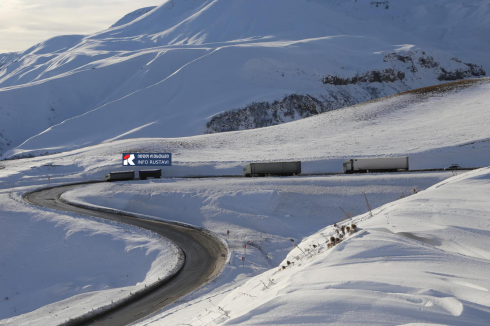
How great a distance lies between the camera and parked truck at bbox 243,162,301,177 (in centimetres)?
4872

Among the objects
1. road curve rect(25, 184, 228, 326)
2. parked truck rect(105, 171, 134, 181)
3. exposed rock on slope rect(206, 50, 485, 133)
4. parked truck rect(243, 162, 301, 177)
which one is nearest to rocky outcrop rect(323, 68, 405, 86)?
exposed rock on slope rect(206, 50, 485, 133)

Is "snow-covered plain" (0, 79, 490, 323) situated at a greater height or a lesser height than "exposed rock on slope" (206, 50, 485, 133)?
lesser

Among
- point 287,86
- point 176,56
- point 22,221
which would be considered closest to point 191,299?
point 22,221

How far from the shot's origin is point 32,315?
73.3 feet

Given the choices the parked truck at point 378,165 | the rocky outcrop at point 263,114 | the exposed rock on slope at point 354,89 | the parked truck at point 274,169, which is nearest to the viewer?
the parked truck at point 378,165

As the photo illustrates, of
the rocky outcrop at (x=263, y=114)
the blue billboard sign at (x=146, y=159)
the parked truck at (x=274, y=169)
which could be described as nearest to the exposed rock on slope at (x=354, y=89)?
the rocky outcrop at (x=263, y=114)

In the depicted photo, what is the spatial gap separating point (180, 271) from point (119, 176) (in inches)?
1148

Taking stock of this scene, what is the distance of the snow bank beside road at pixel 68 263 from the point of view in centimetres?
2356

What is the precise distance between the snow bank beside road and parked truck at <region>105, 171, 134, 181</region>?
562 inches

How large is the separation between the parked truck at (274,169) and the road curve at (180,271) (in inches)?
566

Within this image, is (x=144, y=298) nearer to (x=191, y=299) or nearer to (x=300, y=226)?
(x=191, y=299)

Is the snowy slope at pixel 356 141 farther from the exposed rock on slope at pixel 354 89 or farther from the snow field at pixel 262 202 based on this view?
the exposed rock on slope at pixel 354 89

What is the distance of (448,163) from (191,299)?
40236 mm

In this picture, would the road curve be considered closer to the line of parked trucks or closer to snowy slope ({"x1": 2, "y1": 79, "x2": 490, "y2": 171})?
the line of parked trucks
